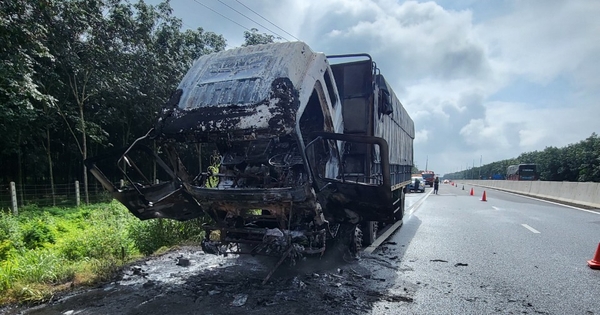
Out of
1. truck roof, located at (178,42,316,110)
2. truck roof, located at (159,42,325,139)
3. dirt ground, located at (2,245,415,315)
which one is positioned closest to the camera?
dirt ground, located at (2,245,415,315)

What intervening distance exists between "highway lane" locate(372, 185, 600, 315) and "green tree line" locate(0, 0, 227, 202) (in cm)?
927

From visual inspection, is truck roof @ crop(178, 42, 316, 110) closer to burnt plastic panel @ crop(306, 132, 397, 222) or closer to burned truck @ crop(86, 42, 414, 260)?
burned truck @ crop(86, 42, 414, 260)

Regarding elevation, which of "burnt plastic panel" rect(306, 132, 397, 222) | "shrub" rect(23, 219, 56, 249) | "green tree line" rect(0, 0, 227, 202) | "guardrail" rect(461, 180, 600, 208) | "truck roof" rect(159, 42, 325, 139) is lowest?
"shrub" rect(23, 219, 56, 249)

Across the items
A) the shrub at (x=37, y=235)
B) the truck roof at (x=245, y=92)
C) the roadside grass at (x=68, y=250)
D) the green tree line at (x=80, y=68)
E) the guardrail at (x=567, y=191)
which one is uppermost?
the green tree line at (x=80, y=68)

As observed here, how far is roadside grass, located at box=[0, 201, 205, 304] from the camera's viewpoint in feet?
14.8

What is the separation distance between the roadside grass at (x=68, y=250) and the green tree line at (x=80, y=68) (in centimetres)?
345

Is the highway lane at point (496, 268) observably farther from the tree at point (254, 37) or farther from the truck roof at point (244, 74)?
the tree at point (254, 37)

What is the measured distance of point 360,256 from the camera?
6074 millimetres

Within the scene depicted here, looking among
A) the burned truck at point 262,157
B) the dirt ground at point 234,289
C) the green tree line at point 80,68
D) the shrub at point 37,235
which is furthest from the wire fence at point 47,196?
the burned truck at point 262,157

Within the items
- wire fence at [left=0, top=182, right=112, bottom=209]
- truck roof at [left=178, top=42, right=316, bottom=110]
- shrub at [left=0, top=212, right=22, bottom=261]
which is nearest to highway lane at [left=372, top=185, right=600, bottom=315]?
truck roof at [left=178, top=42, right=316, bottom=110]

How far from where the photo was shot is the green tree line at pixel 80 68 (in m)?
8.55

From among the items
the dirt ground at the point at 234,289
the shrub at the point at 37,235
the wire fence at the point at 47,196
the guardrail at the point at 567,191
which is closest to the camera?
the dirt ground at the point at 234,289

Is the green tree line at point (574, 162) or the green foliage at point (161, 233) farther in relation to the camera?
the green tree line at point (574, 162)

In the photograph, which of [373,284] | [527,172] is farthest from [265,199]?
Answer: [527,172]
